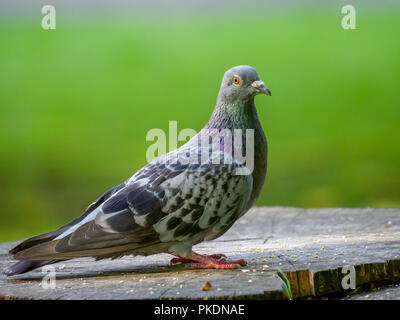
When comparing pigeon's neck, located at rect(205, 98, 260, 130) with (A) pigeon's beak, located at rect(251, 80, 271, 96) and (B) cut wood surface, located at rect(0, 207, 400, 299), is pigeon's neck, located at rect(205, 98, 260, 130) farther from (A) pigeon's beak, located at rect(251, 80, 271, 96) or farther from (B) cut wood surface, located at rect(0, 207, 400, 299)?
(B) cut wood surface, located at rect(0, 207, 400, 299)

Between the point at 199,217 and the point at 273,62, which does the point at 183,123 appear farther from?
the point at 199,217

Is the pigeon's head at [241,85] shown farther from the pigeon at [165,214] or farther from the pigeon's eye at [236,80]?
the pigeon at [165,214]

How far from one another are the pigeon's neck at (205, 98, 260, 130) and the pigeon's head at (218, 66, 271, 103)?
1.5 inches

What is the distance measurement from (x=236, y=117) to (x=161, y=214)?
0.96 metres

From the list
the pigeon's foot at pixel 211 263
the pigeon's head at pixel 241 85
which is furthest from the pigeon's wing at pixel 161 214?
the pigeon's head at pixel 241 85

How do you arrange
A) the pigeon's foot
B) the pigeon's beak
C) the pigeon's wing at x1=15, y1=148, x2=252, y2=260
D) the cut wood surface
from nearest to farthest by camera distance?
the cut wood surface → the pigeon's wing at x1=15, y1=148, x2=252, y2=260 → the pigeon's foot → the pigeon's beak

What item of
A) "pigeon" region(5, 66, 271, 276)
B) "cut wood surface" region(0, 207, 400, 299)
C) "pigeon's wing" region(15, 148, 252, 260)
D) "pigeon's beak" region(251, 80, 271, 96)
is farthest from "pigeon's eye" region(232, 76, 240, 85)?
"cut wood surface" region(0, 207, 400, 299)

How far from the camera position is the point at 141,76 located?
12.7 m

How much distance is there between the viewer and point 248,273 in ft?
11.3

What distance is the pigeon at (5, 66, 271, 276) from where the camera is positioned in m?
3.53

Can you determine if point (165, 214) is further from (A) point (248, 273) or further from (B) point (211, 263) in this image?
(A) point (248, 273)

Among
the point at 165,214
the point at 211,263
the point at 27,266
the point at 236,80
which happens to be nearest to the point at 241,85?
the point at 236,80
